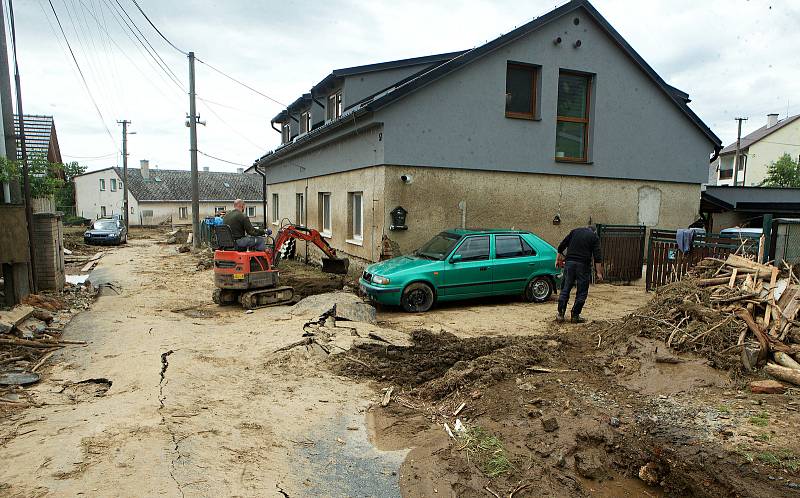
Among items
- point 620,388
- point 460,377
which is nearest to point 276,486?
point 460,377

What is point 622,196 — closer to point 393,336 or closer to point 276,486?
point 393,336

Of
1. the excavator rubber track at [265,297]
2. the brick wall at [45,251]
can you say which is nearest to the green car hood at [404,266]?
the excavator rubber track at [265,297]

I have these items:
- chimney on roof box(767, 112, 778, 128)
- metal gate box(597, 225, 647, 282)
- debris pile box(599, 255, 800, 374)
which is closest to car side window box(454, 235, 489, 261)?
debris pile box(599, 255, 800, 374)

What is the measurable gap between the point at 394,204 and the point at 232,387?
6630 millimetres

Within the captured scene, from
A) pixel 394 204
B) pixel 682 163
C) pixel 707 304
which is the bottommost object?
pixel 707 304

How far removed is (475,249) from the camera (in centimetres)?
959

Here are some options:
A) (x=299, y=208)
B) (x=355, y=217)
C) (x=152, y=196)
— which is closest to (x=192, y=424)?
(x=355, y=217)

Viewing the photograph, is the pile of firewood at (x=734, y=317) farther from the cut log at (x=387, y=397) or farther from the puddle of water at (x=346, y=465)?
the puddle of water at (x=346, y=465)

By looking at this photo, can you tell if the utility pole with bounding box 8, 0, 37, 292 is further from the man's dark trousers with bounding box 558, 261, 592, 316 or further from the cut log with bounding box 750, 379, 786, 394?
the cut log with bounding box 750, 379, 786, 394

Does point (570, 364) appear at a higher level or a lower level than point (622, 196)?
lower

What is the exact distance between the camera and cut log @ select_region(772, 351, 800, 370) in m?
4.62

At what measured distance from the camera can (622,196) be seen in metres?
13.7

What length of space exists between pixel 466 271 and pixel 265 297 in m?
4.24

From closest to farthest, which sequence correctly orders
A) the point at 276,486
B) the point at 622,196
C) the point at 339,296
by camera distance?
the point at 276,486 → the point at 339,296 → the point at 622,196
